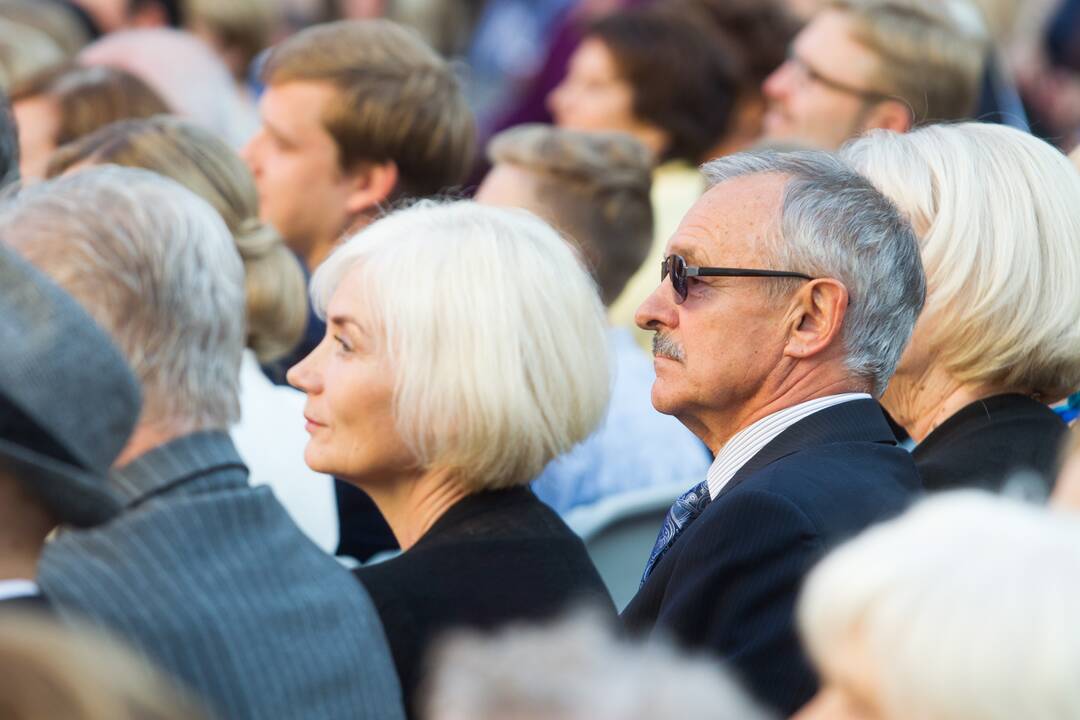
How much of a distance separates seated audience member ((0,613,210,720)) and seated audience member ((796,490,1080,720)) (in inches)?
27.4

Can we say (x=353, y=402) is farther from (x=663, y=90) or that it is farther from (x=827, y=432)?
(x=663, y=90)

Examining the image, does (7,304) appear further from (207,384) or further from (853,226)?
(853,226)

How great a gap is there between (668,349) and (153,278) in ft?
3.58

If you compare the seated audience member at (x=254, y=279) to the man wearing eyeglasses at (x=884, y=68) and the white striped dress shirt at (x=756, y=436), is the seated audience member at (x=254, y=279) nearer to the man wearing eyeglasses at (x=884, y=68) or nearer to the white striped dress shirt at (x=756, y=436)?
the white striped dress shirt at (x=756, y=436)

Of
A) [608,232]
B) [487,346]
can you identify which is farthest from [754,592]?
[608,232]

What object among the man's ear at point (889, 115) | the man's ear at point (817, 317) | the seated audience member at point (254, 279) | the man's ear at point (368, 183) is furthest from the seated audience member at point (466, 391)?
the man's ear at point (889, 115)

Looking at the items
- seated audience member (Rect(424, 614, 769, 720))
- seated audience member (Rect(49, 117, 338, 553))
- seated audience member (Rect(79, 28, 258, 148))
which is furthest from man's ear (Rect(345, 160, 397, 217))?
seated audience member (Rect(424, 614, 769, 720))

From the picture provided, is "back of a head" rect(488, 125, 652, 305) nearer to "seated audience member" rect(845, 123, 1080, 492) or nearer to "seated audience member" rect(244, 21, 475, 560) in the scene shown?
"seated audience member" rect(244, 21, 475, 560)

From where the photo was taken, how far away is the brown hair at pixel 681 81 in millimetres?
6711

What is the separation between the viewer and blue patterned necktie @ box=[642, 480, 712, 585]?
324cm

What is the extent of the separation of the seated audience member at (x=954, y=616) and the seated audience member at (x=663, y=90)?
16.3ft

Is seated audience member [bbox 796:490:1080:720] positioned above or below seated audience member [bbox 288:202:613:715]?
above

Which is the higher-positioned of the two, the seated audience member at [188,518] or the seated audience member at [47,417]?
the seated audience member at [47,417]

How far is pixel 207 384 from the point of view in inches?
110
